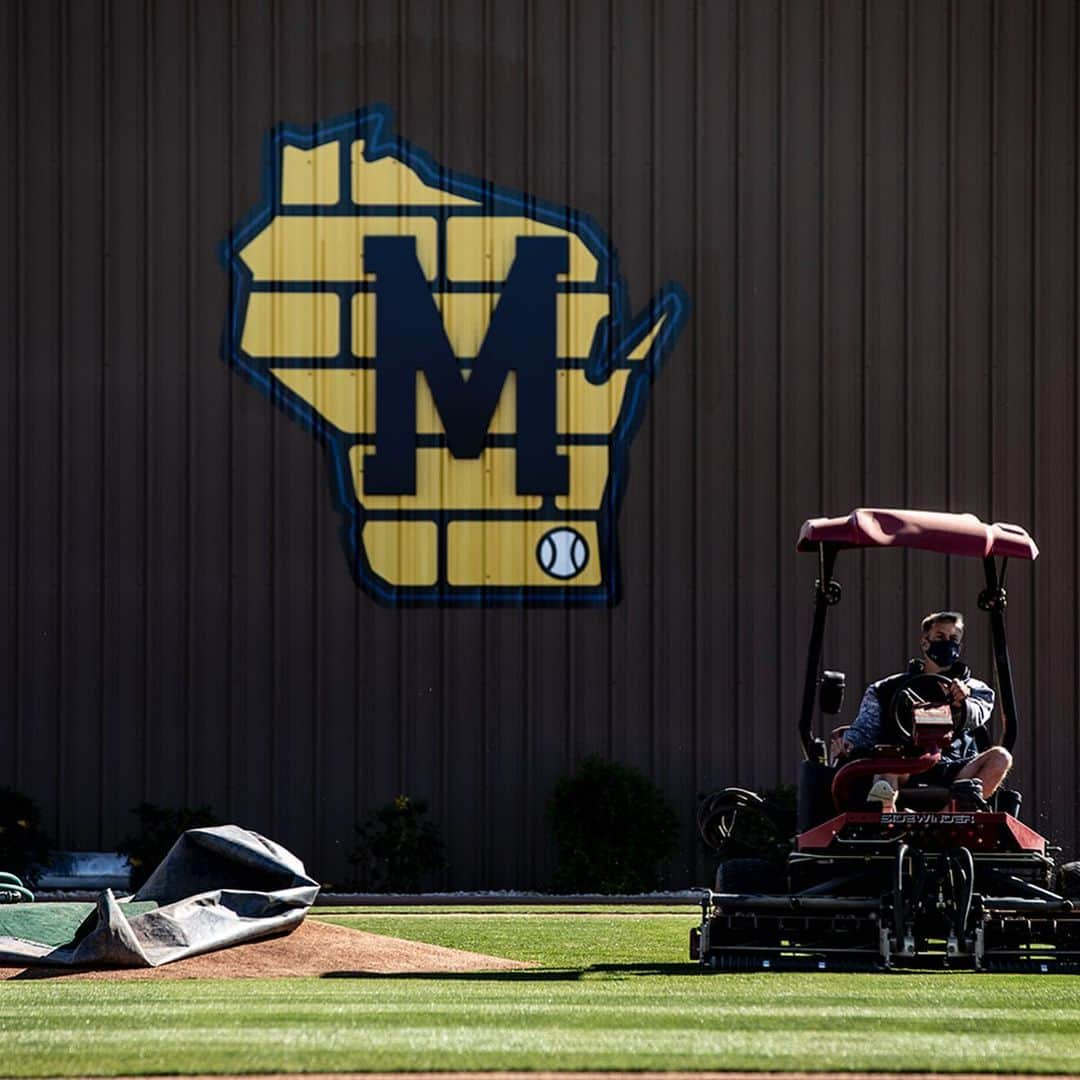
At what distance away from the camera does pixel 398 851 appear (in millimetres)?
18750

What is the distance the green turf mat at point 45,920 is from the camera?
43.0ft

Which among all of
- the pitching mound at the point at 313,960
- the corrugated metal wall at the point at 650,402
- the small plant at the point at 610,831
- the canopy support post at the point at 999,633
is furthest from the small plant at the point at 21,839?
the canopy support post at the point at 999,633

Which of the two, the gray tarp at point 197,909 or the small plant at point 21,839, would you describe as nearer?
the gray tarp at point 197,909

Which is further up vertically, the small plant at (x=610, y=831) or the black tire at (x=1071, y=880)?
the black tire at (x=1071, y=880)

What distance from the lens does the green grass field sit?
792 cm

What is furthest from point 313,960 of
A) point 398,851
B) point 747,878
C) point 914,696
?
point 398,851

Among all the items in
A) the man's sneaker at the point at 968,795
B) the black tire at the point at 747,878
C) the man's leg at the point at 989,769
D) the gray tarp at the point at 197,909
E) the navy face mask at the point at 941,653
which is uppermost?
the navy face mask at the point at 941,653

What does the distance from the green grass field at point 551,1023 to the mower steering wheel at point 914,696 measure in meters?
1.40

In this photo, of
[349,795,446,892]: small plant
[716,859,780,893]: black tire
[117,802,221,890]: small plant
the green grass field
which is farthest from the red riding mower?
[117,802,221,890]: small plant

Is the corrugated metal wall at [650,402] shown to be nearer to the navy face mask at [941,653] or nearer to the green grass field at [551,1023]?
the navy face mask at [941,653]

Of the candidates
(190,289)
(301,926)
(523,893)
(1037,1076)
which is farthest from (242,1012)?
(190,289)

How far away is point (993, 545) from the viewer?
12648 millimetres

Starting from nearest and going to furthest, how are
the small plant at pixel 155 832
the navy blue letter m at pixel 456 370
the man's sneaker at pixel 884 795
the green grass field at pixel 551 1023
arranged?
the green grass field at pixel 551 1023, the man's sneaker at pixel 884 795, the small plant at pixel 155 832, the navy blue letter m at pixel 456 370

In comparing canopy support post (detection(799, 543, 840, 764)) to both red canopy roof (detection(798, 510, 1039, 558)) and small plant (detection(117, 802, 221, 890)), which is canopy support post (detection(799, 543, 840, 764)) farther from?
small plant (detection(117, 802, 221, 890))
